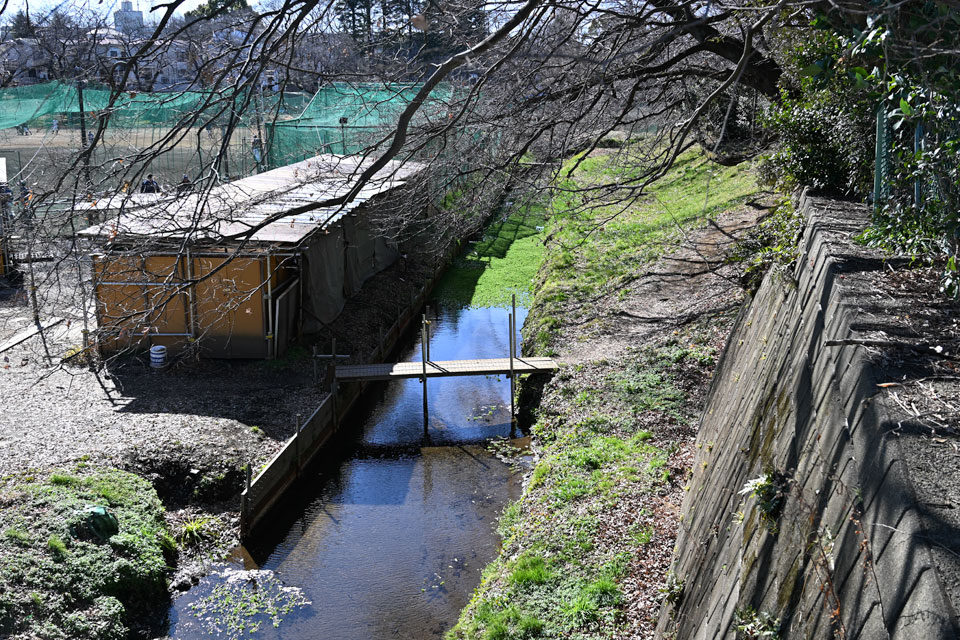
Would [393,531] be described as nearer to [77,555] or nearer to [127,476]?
[127,476]

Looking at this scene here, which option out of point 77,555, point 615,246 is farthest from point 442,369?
point 615,246

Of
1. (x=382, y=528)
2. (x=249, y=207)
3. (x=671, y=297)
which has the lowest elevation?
(x=382, y=528)

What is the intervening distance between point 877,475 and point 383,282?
2261 cm

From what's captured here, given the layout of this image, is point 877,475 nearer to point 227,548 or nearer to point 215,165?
point 215,165

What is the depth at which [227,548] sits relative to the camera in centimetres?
1268

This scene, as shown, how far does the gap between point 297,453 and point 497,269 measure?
16462 millimetres

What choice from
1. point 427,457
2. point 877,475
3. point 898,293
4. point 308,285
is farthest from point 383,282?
point 877,475

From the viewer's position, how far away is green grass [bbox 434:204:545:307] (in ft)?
89.3

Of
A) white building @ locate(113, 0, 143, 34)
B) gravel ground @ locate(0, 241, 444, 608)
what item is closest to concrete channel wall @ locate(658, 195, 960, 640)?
white building @ locate(113, 0, 143, 34)

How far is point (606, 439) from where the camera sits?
A: 13180 mm

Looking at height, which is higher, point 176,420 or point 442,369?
point 442,369

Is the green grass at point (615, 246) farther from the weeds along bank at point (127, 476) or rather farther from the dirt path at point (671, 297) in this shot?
the weeds along bank at point (127, 476)

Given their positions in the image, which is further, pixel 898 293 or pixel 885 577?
pixel 898 293

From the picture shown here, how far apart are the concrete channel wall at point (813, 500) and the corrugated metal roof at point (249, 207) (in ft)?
11.0
